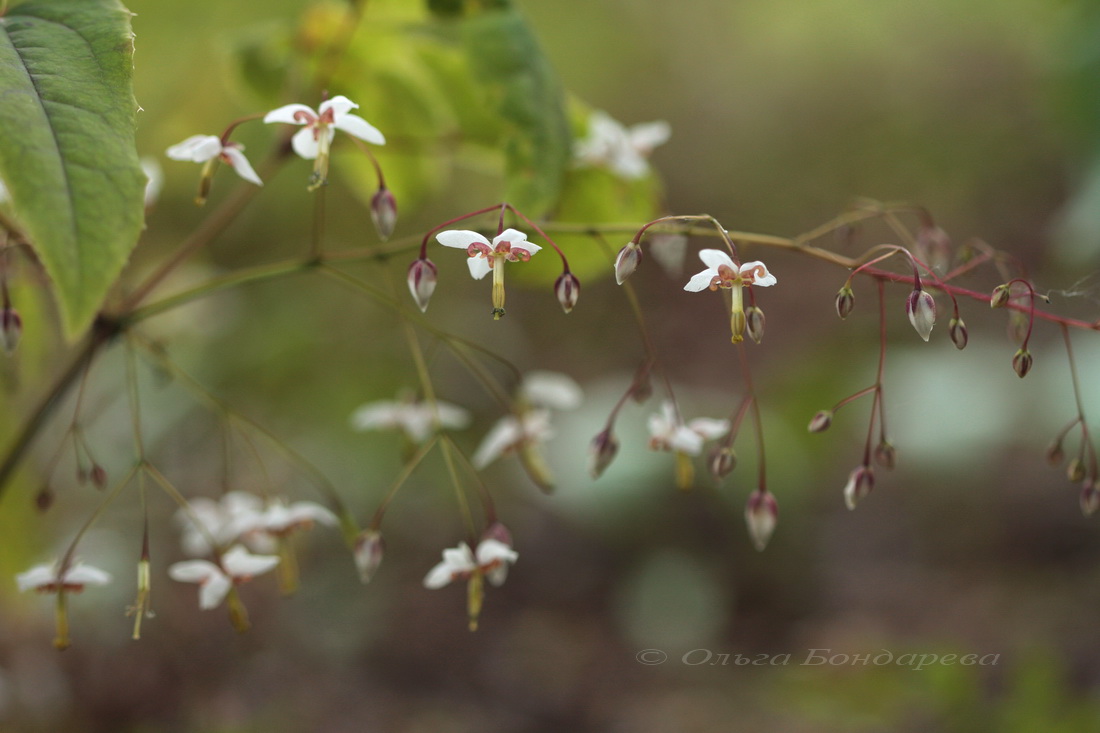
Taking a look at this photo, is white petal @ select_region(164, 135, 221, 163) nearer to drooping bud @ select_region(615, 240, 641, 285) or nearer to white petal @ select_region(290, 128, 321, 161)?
white petal @ select_region(290, 128, 321, 161)

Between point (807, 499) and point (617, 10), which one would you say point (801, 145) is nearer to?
point (617, 10)

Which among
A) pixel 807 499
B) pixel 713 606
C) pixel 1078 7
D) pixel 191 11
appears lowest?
pixel 713 606

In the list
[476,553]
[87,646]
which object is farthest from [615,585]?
[476,553]

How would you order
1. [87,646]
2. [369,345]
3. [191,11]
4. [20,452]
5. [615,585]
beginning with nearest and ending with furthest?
[20,452], [87,646], [615,585], [191,11], [369,345]

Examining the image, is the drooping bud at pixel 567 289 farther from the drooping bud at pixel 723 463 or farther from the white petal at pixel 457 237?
the drooping bud at pixel 723 463

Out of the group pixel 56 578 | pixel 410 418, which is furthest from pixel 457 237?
pixel 56 578

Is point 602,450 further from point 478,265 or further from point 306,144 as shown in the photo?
point 306,144
